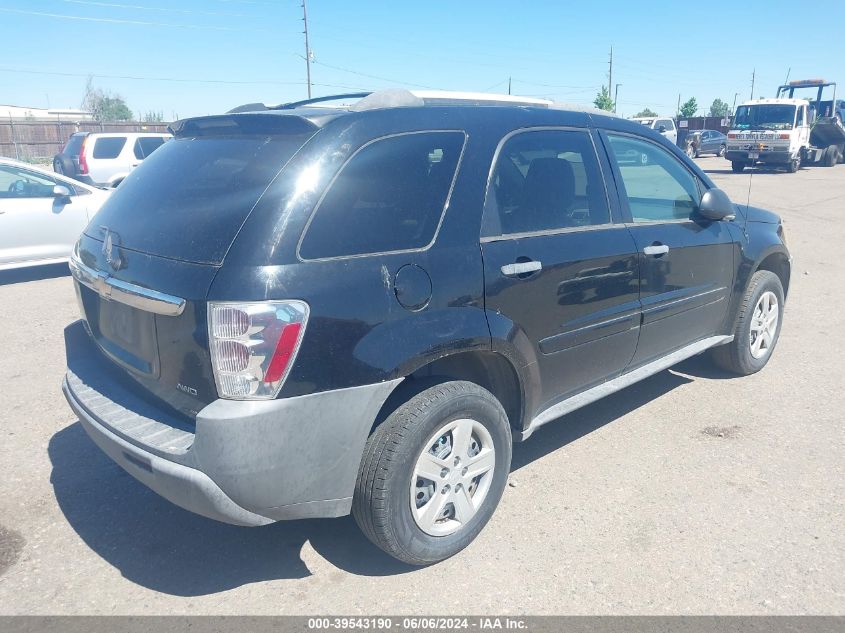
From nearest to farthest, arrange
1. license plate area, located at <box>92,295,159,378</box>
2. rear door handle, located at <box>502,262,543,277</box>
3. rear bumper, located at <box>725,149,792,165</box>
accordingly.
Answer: license plate area, located at <box>92,295,159,378</box>
rear door handle, located at <box>502,262,543,277</box>
rear bumper, located at <box>725,149,792,165</box>

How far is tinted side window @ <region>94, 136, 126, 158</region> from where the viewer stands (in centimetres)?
1555

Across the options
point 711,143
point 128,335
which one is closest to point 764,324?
point 128,335

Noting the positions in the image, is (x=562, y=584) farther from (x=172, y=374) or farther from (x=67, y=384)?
(x=67, y=384)

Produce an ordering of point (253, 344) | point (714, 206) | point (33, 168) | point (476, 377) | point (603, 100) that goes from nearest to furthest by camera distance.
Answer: point (253, 344) < point (476, 377) < point (714, 206) < point (33, 168) < point (603, 100)

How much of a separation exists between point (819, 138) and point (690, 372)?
30525mm

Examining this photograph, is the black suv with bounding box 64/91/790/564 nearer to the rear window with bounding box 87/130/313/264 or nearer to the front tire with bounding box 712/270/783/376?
the rear window with bounding box 87/130/313/264

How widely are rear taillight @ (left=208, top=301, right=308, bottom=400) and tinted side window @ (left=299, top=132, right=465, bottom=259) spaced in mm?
267

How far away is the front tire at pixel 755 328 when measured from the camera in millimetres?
4973

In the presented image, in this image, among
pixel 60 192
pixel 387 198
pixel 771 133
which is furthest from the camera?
pixel 771 133

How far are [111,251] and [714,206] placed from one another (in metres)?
3.46

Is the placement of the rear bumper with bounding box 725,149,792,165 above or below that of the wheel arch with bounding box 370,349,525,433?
above

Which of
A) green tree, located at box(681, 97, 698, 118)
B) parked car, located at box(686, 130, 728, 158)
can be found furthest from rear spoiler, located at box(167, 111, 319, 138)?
green tree, located at box(681, 97, 698, 118)

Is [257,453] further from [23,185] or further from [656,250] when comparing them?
[23,185]

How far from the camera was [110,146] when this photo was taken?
15625 mm
